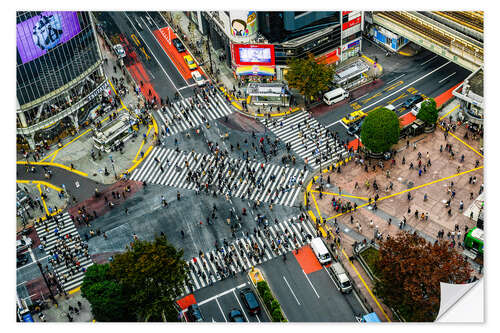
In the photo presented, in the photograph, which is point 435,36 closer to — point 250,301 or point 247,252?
point 247,252

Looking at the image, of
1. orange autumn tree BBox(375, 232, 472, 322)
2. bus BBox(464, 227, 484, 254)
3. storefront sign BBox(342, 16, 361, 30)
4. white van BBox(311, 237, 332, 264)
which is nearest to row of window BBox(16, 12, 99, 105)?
storefront sign BBox(342, 16, 361, 30)

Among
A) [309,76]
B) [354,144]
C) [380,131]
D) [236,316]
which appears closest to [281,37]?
[309,76]

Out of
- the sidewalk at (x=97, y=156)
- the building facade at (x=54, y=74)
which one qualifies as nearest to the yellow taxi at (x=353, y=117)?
the sidewalk at (x=97, y=156)

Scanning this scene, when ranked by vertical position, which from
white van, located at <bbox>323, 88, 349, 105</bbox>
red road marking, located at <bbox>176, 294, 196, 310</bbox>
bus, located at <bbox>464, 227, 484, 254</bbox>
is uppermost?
white van, located at <bbox>323, 88, 349, 105</bbox>

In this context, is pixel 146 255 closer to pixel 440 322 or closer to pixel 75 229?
pixel 75 229

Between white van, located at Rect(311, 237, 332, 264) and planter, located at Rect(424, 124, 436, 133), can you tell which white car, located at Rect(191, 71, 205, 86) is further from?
white van, located at Rect(311, 237, 332, 264)

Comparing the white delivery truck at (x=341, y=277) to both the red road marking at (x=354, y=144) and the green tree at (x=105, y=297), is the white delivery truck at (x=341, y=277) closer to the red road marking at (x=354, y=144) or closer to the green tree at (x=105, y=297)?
the red road marking at (x=354, y=144)
